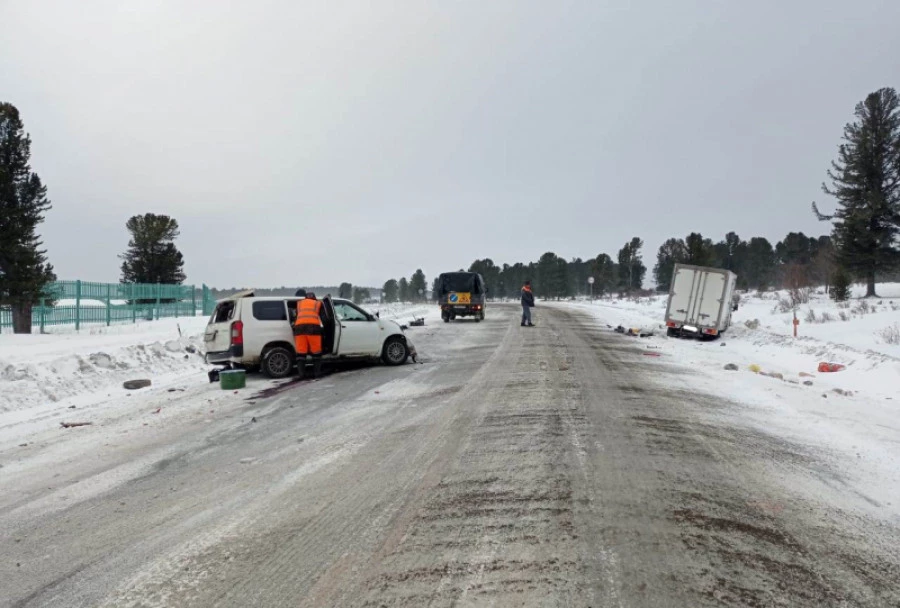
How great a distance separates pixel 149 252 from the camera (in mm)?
52781

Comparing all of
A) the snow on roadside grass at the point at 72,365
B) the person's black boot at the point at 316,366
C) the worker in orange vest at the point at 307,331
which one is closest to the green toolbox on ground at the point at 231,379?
the worker in orange vest at the point at 307,331

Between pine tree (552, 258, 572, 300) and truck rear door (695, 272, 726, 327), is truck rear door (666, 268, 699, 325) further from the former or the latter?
pine tree (552, 258, 572, 300)

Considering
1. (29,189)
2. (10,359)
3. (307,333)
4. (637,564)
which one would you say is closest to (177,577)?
(637,564)

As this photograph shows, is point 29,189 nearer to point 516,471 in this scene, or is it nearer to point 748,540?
point 516,471

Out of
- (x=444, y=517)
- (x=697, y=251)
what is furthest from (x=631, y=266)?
(x=444, y=517)

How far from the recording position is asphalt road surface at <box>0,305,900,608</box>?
321cm

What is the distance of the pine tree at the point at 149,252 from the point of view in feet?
172

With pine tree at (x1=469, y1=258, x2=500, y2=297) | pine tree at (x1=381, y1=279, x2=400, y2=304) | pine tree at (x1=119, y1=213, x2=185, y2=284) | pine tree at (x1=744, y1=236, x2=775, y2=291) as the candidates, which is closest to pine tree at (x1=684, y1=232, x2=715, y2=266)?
pine tree at (x1=119, y1=213, x2=185, y2=284)

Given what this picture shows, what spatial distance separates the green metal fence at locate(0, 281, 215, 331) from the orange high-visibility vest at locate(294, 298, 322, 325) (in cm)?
1467

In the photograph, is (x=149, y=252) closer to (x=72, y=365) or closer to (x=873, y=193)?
(x=72, y=365)

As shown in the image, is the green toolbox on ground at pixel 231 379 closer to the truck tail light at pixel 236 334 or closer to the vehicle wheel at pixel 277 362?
the truck tail light at pixel 236 334

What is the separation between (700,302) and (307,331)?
15.5 meters

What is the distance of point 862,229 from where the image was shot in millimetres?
35531

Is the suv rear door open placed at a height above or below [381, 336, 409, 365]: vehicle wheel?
above
